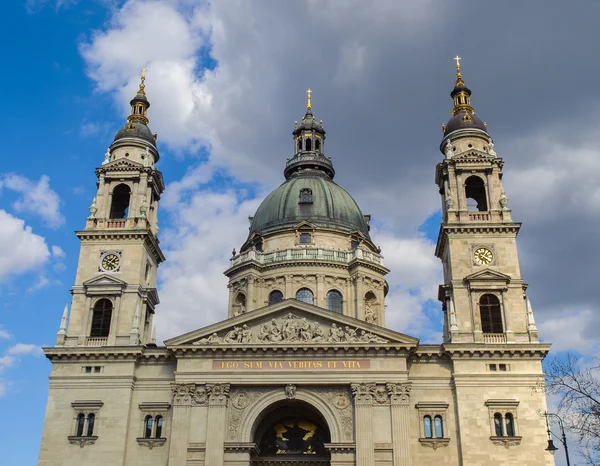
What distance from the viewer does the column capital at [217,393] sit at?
40.7m

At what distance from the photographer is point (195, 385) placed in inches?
1620

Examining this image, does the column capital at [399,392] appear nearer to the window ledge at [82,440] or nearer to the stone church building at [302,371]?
the stone church building at [302,371]

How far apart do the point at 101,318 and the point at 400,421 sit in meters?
19.2

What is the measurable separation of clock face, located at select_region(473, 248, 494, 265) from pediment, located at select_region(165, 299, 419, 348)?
7.17 meters

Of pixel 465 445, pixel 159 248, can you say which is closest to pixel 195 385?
pixel 159 248

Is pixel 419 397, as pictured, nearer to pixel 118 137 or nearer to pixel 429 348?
pixel 429 348

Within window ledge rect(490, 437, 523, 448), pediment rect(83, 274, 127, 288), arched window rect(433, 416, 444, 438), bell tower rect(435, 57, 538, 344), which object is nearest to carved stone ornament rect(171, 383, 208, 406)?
pediment rect(83, 274, 127, 288)

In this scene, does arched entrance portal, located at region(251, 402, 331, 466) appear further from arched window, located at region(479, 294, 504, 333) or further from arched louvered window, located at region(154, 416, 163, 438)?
arched window, located at region(479, 294, 504, 333)

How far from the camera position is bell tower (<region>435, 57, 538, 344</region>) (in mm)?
42938

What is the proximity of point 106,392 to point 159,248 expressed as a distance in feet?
36.9

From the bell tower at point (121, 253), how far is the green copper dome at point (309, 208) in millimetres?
12196

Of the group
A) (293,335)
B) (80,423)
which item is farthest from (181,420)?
(293,335)

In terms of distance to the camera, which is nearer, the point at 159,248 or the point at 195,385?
the point at 195,385

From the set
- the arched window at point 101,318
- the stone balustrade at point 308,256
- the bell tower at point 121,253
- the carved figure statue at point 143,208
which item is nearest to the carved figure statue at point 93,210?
the bell tower at point 121,253
